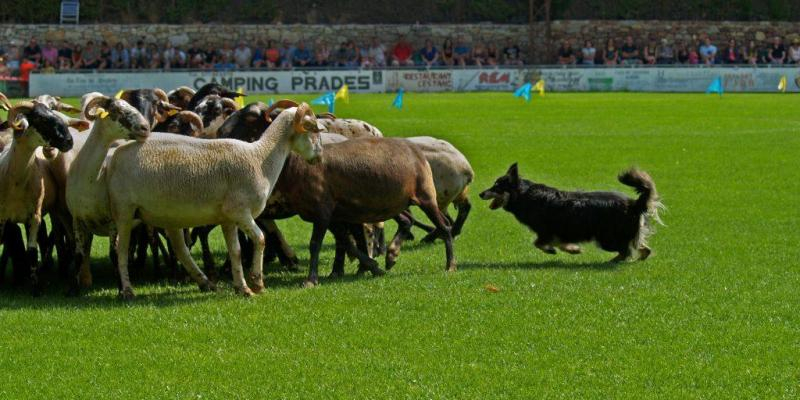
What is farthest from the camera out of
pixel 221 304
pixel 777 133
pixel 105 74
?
pixel 105 74

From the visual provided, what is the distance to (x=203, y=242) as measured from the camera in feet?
39.3

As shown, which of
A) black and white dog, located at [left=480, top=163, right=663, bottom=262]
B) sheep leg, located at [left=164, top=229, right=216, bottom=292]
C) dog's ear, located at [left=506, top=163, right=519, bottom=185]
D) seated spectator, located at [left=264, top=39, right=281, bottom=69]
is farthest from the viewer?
seated spectator, located at [left=264, top=39, right=281, bottom=69]

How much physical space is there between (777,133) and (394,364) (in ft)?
74.6

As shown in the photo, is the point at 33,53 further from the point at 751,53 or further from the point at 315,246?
the point at 315,246

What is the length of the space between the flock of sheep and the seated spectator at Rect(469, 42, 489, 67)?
42.2m

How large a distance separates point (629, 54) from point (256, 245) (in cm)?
4599

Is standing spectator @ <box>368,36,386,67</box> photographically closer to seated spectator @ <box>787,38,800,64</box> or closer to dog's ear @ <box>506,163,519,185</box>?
seated spectator @ <box>787,38,800,64</box>

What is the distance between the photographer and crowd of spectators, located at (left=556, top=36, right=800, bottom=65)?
53.6 meters

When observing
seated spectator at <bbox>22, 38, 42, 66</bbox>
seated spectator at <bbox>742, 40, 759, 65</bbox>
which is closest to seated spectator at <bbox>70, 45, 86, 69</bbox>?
seated spectator at <bbox>22, 38, 42, 66</bbox>

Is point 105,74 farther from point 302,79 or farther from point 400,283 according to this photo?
point 400,283

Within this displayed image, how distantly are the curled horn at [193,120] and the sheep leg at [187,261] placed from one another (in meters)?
1.80

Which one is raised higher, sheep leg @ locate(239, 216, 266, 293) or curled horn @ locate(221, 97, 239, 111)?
curled horn @ locate(221, 97, 239, 111)

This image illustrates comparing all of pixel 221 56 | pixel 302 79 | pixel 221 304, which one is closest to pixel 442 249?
pixel 221 304

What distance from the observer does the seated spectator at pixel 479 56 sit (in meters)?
54.8
